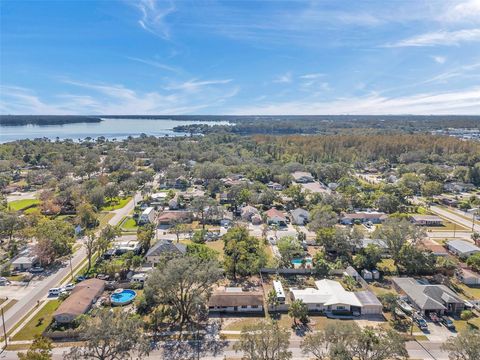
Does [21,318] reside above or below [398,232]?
below

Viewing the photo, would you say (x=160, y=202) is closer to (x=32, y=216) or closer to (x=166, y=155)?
Result: (x=32, y=216)

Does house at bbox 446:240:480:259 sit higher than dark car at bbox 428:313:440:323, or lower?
higher

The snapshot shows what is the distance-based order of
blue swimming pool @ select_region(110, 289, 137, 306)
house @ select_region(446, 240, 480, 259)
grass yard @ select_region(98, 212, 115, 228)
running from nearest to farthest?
1. blue swimming pool @ select_region(110, 289, 137, 306)
2. house @ select_region(446, 240, 480, 259)
3. grass yard @ select_region(98, 212, 115, 228)

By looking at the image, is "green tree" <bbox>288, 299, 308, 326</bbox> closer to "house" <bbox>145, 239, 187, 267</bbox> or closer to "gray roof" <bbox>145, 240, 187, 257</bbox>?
"house" <bbox>145, 239, 187, 267</bbox>

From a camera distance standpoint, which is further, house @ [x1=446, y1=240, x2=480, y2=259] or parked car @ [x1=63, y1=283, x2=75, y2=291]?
house @ [x1=446, y1=240, x2=480, y2=259]

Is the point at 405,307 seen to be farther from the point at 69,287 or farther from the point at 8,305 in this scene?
the point at 8,305

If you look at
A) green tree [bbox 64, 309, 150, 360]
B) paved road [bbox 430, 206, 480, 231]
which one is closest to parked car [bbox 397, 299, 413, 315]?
green tree [bbox 64, 309, 150, 360]

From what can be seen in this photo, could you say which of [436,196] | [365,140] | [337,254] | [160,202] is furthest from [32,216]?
[365,140]

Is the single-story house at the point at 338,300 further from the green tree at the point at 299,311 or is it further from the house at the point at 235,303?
the house at the point at 235,303
